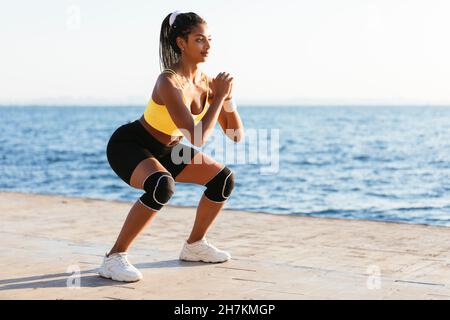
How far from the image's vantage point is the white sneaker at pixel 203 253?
4742 millimetres

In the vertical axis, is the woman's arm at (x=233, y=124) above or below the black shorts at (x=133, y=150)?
above

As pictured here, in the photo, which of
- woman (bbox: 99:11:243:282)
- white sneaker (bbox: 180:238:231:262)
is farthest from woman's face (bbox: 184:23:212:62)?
white sneaker (bbox: 180:238:231:262)

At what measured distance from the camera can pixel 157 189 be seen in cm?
423

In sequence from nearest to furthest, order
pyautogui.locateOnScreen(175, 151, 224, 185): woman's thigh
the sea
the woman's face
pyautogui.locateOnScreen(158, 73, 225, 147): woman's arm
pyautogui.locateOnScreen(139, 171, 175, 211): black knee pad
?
pyautogui.locateOnScreen(158, 73, 225, 147): woman's arm < pyautogui.locateOnScreen(139, 171, 175, 211): black knee pad < the woman's face < pyautogui.locateOnScreen(175, 151, 224, 185): woman's thigh < the sea

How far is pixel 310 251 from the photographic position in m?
5.15

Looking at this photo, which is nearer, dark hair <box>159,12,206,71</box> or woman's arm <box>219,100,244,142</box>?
dark hair <box>159,12,206,71</box>

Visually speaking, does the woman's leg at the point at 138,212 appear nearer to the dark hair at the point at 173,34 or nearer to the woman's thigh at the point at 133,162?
the woman's thigh at the point at 133,162

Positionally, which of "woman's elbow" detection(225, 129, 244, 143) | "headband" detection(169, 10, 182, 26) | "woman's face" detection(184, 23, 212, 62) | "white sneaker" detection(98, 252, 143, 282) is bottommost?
"white sneaker" detection(98, 252, 143, 282)

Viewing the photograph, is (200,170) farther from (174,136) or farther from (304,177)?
(304,177)

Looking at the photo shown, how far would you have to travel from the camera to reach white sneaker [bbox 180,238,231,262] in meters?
4.74

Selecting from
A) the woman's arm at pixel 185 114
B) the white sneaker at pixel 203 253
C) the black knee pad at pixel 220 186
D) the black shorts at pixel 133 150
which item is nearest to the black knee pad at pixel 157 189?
the black shorts at pixel 133 150

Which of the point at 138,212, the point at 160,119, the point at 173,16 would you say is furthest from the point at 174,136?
the point at 173,16

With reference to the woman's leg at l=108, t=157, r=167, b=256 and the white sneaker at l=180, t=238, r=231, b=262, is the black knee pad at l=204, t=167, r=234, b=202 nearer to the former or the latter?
the white sneaker at l=180, t=238, r=231, b=262

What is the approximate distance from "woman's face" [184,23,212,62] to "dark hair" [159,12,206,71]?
31 millimetres
